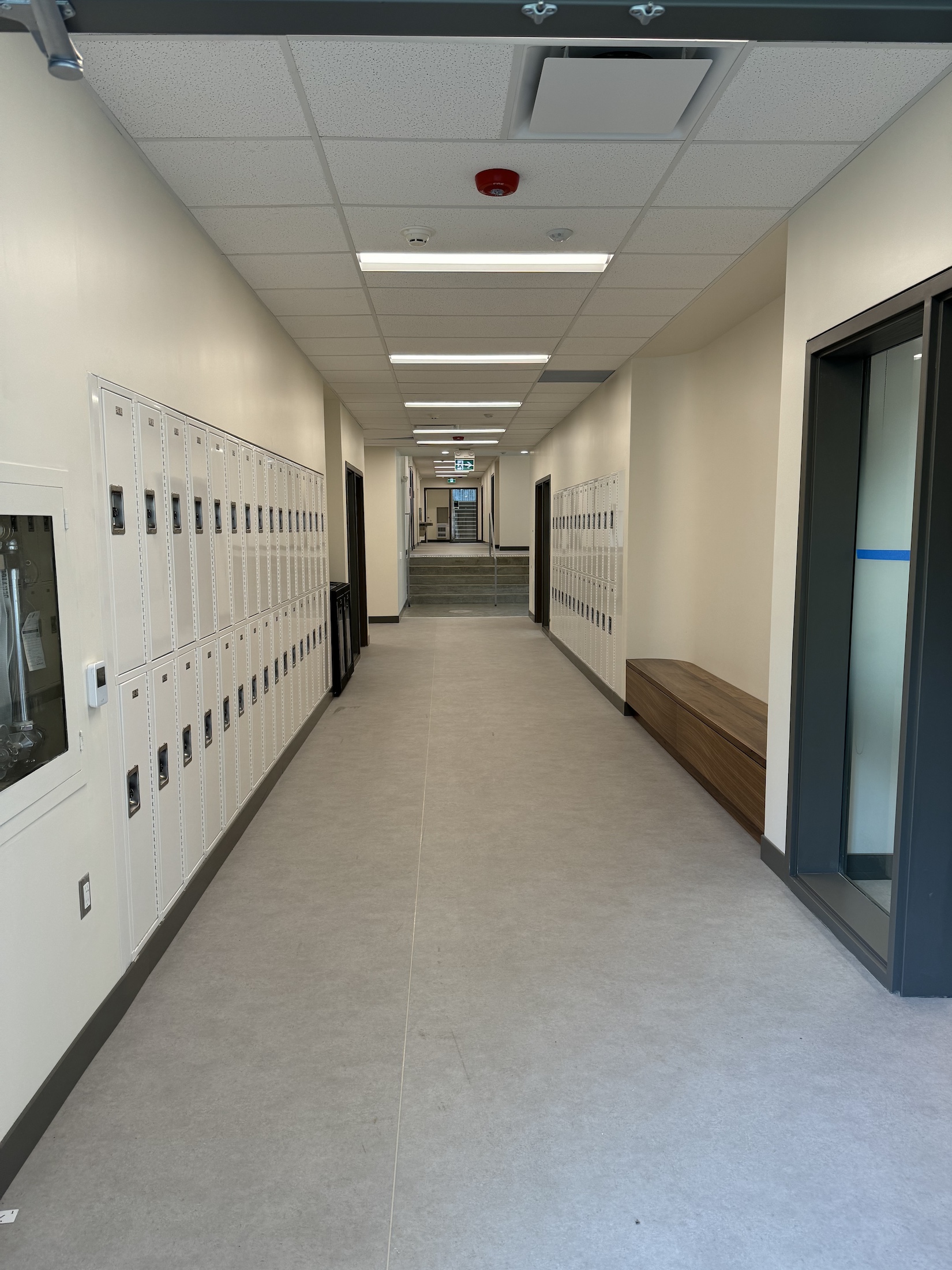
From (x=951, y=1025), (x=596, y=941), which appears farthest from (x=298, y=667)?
(x=951, y=1025)

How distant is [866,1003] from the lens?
2615 mm

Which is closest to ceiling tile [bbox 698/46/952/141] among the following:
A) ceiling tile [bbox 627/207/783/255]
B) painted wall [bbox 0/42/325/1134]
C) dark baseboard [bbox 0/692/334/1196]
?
ceiling tile [bbox 627/207/783/255]

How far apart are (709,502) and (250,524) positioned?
344 cm

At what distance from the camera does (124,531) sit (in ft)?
8.73

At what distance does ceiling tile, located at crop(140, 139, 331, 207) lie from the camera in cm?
278

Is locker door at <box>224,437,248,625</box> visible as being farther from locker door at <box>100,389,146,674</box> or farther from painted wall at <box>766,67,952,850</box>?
painted wall at <box>766,67,952,850</box>

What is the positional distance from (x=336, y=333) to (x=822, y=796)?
4.08 meters

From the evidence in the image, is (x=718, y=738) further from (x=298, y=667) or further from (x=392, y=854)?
(x=298, y=667)

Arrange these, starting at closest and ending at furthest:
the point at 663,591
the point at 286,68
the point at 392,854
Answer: the point at 286,68 < the point at 392,854 < the point at 663,591

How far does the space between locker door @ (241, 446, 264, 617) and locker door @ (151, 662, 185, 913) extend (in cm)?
123

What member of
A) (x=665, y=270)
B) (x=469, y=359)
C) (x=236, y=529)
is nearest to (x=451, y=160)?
(x=665, y=270)

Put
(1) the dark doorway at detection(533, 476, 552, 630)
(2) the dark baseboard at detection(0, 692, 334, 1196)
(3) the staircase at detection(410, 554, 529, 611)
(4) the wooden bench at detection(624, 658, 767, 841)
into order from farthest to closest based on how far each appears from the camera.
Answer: (3) the staircase at detection(410, 554, 529, 611) → (1) the dark doorway at detection(533, 476, 552, 630) → (4) the wooden bench at detection(624, 658, 767, 841) → (2) the dark baseboard at detection(0, 692, 334, 1196)

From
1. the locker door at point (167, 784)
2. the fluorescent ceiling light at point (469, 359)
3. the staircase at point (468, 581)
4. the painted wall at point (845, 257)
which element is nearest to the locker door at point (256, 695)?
the locker door at point (167, 784)

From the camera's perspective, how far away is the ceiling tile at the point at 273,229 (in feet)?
11.0
